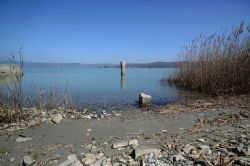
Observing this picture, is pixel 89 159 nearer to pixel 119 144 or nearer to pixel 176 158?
pixel 119 144

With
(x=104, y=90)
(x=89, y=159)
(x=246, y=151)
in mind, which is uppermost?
(x=246, y=151)

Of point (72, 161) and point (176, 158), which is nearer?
point (176, 158)

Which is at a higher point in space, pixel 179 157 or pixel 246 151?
pixel 246 151

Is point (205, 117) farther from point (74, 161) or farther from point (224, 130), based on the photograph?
point (74, 161)

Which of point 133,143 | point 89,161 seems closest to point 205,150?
point 133,143

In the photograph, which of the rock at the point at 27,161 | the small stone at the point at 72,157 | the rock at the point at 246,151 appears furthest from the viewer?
the small stone at the point at 72,157

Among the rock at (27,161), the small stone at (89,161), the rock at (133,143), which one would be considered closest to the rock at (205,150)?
the rock at (133,143)

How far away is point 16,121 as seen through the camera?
456 cm

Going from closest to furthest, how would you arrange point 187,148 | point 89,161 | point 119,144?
point 89,161
point 187,148
point 119,144

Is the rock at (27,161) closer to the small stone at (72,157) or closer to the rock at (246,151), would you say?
the small stone at (72,157)

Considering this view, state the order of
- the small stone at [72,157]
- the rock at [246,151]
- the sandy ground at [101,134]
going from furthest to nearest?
the sandy ground at [101,134] → the small stone at [72,157] → the rock at [246,151]

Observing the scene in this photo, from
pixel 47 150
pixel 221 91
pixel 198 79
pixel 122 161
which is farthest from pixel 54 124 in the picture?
pixel 198 79

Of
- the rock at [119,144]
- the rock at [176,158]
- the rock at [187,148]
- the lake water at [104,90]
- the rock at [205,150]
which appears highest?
the rock at [205,150]

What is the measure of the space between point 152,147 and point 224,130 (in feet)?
4.83
